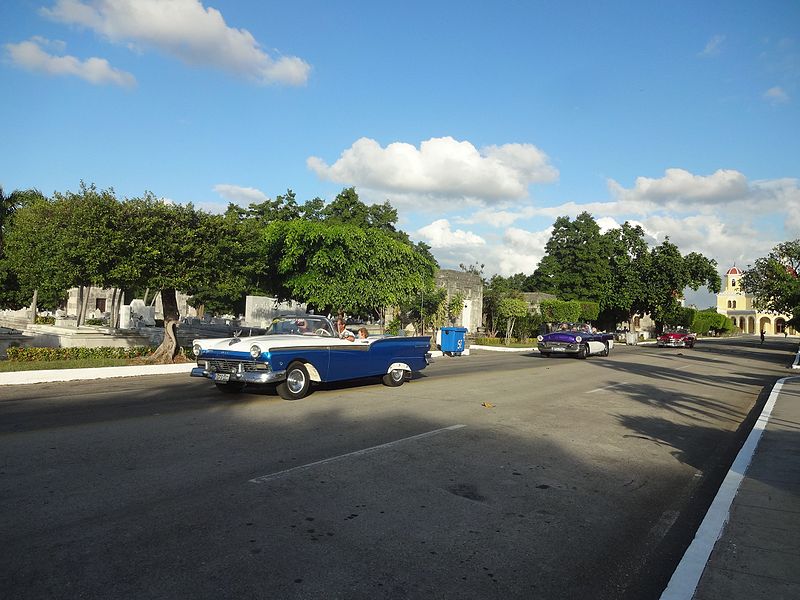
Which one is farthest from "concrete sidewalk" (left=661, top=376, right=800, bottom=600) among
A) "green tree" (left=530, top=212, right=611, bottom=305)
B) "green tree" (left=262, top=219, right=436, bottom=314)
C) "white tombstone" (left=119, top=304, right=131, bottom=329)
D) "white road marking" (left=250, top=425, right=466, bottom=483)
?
"green tree" (left=530, top=212, right=611, bottom=305)

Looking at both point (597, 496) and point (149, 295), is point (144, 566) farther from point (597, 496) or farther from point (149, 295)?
point (149, 295)

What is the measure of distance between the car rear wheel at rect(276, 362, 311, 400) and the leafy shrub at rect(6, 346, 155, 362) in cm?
909

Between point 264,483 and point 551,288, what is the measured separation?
79.0m

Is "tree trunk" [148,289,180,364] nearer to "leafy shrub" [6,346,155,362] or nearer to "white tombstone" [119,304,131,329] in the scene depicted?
"leafy shrub" [6,346,155,362]

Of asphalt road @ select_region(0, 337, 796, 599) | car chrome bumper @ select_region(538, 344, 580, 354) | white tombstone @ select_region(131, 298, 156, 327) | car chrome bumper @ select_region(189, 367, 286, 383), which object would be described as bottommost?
asphalt road @ select_region(0, 337, 796, 599)

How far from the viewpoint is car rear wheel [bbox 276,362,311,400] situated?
1112cm

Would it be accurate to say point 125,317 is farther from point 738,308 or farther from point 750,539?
point 738,308

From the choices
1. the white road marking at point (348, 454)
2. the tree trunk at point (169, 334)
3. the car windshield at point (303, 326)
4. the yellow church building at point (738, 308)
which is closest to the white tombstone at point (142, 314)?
the tree trunk at point (169, 334)

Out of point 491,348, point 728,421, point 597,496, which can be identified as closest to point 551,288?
point 491,348

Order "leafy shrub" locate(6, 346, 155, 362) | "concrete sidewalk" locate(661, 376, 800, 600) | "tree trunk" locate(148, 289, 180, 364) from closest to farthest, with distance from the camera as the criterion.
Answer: "concrete sidewalk" locate(661, 376, 800, 600) < "leafy shrub" locate(6, 346, 155, 362) < "tree trunk" locate(148, 289, 180, 364)

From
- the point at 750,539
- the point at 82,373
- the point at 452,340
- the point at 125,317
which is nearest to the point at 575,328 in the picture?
the point at 452,340

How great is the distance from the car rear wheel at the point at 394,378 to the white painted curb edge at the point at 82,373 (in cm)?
602

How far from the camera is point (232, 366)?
1095cm

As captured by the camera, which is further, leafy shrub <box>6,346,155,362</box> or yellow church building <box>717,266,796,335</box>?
yellow church building <box>717,266,796,335</box>
